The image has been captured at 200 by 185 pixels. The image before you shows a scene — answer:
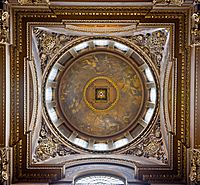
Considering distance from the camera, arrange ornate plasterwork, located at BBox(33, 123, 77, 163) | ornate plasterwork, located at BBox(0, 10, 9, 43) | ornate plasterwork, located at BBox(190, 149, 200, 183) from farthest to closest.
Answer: ornate plasterwork, located at BBox(33, 123, 77, 163)
ornate plasterwork, located at BBox(190, 149, 200, 183)
ornate plasterwork, located at BBox(0, 10, 9, 43)

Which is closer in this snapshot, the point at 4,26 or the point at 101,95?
the point at 4,26

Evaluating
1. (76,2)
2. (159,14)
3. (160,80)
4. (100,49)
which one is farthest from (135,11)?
(100,49)

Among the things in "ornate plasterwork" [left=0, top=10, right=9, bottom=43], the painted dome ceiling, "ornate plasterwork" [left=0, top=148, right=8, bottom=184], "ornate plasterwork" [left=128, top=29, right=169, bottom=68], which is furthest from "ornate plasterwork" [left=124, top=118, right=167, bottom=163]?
"ornate plasterwork" [left=0, top=10, right=9, bottom=43]

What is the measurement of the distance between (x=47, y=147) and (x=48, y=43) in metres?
5.28

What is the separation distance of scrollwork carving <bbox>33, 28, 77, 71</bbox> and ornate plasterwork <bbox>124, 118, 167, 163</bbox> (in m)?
6.46

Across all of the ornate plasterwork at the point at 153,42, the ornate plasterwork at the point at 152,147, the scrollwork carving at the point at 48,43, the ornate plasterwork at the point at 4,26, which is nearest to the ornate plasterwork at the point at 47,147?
the ornate plasterwork at the point at 152,147

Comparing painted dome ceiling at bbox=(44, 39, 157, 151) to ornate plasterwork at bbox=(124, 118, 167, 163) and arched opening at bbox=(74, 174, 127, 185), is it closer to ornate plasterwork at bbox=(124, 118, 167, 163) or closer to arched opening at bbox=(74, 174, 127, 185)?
ornate plasterwork at bbox=(124, 118, 167, 163)

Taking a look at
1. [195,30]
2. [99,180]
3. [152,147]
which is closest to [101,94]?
[152,147]

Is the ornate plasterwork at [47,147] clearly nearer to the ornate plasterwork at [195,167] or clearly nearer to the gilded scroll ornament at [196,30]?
the ornate plasterwork at [195,167]

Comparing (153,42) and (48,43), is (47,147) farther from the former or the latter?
(153,42)

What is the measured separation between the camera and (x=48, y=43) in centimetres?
1817

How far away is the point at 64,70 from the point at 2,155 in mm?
8281

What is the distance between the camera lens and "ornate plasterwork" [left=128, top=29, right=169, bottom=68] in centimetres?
1744

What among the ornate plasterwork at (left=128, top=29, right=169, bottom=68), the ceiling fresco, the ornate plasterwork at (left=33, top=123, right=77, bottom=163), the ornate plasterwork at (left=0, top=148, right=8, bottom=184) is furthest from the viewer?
the ornate plasterwork at (left=33, top=123, right=77, bottom=163)
